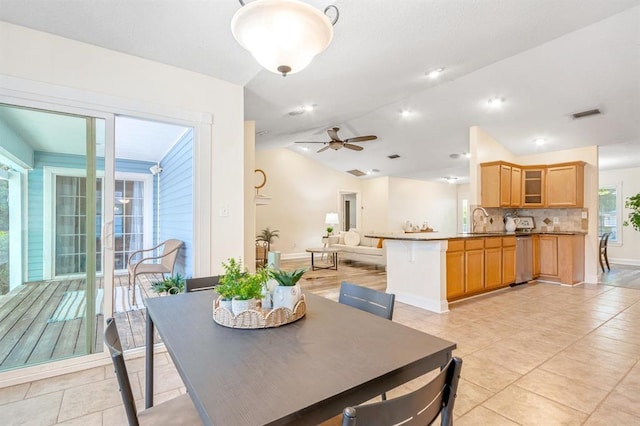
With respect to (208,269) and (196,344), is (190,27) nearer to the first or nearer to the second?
(208,269)

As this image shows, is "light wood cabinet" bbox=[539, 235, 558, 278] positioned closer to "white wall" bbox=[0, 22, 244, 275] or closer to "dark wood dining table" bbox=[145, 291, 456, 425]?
"white wall" bbox=[0, 22, 244, 275]

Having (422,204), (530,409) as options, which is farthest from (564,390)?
(422,204)

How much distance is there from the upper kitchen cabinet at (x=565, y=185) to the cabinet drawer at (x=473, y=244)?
245 cm

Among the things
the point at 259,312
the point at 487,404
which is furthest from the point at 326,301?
the point at 487,404

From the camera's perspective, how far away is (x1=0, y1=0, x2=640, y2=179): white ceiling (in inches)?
90.8

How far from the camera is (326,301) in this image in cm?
171

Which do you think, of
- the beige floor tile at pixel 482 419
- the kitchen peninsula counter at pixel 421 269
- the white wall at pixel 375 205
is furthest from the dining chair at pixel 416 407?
the white wall at pixel 375 205

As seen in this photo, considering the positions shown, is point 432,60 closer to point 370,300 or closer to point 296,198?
point 370,300

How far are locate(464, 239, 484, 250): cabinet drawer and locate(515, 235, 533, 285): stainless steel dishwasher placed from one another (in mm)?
1228

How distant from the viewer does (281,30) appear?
54.5 inches

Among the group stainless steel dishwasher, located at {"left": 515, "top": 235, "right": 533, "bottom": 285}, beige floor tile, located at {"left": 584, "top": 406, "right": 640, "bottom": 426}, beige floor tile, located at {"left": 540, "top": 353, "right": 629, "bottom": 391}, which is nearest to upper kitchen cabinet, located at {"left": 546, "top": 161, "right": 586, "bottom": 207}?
stainless steel dishwasher, located at {"left": 515, "top": 235, "right": 533, "bottom": 285}

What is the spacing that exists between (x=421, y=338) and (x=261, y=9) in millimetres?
1455

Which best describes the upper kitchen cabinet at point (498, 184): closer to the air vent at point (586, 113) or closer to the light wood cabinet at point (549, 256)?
the light wood cabinet at point (549, 256)

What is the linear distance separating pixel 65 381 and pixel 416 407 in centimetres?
270
